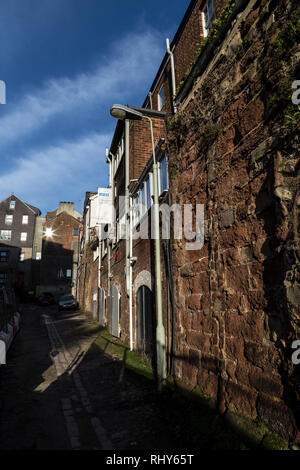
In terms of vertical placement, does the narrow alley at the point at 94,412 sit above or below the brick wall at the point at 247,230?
below

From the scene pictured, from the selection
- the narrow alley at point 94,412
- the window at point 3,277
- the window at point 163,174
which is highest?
the window at point 163,174

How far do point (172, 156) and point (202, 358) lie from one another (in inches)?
173

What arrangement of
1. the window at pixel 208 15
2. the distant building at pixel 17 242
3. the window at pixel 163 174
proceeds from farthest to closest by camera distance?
the distant building at pixel 17 242, the window at pixel 163 174, the window at pixel 208 15

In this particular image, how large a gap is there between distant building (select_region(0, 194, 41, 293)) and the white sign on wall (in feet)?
106

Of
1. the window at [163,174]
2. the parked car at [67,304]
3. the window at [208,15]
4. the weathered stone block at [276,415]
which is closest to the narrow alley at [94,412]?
the weathered stone block at [276,415]

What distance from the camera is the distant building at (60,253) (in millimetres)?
45781

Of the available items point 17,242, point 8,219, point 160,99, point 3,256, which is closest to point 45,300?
point 3,256

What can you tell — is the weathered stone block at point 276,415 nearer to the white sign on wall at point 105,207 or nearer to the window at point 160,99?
the window at point 160,99

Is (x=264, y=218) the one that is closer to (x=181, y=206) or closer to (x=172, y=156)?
(x=181, y=206)

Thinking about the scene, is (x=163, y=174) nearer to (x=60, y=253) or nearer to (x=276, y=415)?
(x=276, y=415)

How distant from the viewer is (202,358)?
16.8ft

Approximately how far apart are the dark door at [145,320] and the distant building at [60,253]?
3636 cm

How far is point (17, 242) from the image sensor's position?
4800 centimetres

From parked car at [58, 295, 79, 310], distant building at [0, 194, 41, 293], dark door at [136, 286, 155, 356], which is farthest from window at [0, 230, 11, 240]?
dark door at [136, 286, 155, 356]
